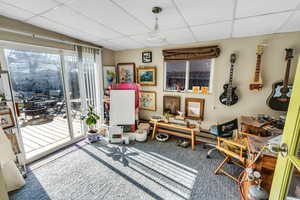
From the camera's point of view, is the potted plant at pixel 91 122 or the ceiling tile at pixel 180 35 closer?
the ceiling tile at pixel 180 35

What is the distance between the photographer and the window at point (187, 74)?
9.58 feet

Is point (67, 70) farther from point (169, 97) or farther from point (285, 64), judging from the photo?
point (285, 64)

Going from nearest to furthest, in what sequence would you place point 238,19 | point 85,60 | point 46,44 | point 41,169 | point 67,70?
1. point 238,19
2. point 41,169
3. point 46,44
4. point 67,70
5. point 85,60

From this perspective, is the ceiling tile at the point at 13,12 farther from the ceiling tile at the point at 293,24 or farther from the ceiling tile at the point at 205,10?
the ceiling tile at the point at 293,24

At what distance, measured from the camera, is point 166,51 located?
311 centimetres

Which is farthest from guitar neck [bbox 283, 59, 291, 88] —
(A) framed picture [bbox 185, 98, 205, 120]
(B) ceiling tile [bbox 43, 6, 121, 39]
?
Answer: (B) ceiling tile [bbox 43, 6, 121, 39]

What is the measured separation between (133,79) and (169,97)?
1.17 metres

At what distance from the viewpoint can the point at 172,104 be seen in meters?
3.30

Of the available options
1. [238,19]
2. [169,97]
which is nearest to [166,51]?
[169,97]

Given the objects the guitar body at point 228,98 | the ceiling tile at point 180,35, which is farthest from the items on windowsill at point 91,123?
the guitar body at point 228,98

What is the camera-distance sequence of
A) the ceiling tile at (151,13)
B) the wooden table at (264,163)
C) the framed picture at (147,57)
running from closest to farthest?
1. the wooden table at (264,163)
2. the ceiling tile at (151,13)
3. the framed picture at (147,57)

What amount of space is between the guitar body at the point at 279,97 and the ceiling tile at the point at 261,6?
1293 millimetres

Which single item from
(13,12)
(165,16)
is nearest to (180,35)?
(165,16)

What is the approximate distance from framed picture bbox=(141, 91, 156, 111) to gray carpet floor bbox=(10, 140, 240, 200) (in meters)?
1.24
